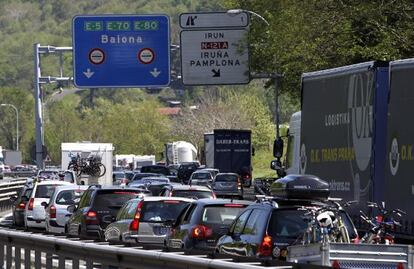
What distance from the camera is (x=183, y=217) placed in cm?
2095

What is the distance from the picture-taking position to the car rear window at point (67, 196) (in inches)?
1275

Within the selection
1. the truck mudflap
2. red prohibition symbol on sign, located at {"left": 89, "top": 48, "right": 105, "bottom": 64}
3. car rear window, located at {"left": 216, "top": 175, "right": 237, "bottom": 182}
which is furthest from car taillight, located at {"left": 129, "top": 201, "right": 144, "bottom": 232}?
car rear window, located at {"left": 216, "top": 175, "right": 237, "bottom": 182}

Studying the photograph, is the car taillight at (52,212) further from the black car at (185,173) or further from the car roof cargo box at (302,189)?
the black car at (185,173)

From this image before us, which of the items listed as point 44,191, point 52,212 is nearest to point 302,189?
point 52,212

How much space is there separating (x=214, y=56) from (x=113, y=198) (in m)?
16.3

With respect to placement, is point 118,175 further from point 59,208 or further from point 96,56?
point 59,208

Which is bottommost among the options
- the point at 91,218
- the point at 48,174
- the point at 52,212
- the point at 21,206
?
the point at 48,174

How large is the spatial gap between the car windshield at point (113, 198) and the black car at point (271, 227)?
10021 millimetres

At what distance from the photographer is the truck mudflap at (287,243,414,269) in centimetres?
1336

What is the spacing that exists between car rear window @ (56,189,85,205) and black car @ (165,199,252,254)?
472 inches

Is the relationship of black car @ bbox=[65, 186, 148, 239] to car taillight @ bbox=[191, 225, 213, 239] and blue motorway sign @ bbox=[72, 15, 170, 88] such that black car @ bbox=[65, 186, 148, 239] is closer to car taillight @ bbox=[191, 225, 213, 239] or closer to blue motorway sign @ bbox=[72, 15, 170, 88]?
car taillight @ bbox=[191, 225, 213, 239]

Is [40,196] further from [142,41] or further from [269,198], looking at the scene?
[269,198]

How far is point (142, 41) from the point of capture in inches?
1829

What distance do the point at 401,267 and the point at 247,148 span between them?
2159 inches
